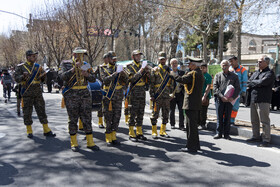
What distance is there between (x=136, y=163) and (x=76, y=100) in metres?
1.85

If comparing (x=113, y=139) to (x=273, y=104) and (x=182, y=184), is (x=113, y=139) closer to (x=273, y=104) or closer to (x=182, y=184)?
(x=182, y=184)

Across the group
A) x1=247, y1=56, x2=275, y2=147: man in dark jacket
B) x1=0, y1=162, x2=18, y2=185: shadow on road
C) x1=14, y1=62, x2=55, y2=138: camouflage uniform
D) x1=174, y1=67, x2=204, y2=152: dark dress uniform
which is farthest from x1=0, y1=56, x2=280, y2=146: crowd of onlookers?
x1=0, y1=162, x2=18, y2=185: shadow on road

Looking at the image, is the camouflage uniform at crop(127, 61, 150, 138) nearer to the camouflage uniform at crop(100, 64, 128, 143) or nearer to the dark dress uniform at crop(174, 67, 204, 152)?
the camouflage uniform at crop(100, 64, 128, 143)

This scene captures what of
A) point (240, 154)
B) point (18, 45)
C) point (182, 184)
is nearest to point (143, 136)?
point (240, 154)

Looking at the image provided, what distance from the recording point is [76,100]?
221 inches

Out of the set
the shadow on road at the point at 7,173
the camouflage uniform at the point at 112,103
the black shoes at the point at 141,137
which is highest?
the camouflage uniform at the point at 112,103

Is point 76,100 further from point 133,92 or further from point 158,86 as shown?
point 158,86

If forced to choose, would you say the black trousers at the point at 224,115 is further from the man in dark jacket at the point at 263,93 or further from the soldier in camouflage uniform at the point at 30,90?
the soldier in camouflage uniform at the point at 30,90

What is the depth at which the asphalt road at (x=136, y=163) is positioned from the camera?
4.16 metres

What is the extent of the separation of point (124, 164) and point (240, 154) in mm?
2499

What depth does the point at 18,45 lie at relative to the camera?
40.5 m

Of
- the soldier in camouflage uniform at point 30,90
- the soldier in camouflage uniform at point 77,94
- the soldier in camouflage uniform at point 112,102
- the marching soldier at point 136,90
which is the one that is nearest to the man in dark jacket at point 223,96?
the marching soldier at point 136,90

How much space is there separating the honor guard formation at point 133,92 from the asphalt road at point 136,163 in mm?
350

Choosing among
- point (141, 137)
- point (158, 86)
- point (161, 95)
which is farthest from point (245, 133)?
point (141, 137)
